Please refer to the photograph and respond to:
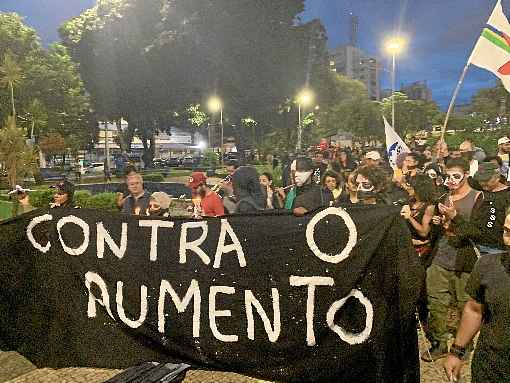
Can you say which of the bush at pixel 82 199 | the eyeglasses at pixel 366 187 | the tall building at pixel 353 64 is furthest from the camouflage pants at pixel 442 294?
the tall building at pixel 353 64

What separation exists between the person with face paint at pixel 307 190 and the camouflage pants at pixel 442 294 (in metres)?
1.51

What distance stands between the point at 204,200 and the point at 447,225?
2803 millimetres

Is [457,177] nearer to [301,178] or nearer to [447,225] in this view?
[447,225]

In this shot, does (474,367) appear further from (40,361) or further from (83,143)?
(83,143)

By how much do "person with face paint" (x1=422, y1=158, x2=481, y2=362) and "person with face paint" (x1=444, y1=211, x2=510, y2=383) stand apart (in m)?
1.72

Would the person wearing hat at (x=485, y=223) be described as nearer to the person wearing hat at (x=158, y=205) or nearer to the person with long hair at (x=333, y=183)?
the person with long hair at (x=333, y=183)

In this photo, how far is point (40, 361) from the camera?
12.2ft

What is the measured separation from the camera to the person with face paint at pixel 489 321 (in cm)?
257

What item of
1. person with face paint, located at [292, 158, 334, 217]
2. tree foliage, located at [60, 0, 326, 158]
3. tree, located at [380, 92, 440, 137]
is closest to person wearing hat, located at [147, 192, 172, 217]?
person with face paint, located at [292, 158, 334, 217]

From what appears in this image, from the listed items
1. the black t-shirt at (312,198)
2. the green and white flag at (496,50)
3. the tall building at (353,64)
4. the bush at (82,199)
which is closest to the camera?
the black t-shirt at (312,198)

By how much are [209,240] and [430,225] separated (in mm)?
2330

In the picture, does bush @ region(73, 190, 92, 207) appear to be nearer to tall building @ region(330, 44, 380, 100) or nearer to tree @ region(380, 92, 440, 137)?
tree @ region(380, 92, 440, 137)

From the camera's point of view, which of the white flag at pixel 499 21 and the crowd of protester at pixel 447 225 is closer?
the crowd of protester at pixel 447 225

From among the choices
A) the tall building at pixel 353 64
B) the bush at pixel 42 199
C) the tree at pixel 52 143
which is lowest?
the bush at pixel 42 199
